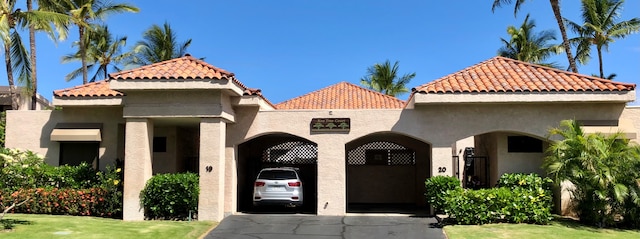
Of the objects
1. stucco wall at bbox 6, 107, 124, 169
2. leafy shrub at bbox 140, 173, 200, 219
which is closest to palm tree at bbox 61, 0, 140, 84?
stucco wall at bbox 6, 107, 124, 169

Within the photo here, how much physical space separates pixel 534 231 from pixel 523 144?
4.16 meters

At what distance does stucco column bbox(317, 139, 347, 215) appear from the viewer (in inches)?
593

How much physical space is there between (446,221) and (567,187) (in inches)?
145

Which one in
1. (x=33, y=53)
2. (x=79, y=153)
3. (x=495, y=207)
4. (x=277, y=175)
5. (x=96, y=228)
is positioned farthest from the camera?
(x=33, y=53)

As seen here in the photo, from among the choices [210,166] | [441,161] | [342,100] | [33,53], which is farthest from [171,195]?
[33,53]

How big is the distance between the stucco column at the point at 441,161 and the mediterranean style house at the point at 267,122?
3cm

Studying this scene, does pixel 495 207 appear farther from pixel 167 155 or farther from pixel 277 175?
pixel 167 155

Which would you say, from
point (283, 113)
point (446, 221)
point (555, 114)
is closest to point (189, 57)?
point (283, 113)

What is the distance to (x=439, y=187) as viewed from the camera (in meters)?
13.7

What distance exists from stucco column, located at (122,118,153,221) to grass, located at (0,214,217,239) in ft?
1.92

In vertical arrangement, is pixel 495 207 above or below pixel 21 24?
below

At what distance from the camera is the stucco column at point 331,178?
49.4ft

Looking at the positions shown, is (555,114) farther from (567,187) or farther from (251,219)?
(251,219)

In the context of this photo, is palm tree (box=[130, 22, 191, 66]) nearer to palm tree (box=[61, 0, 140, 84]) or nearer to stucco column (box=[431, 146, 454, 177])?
palm tree (box=[61, 0, 140, 84])
